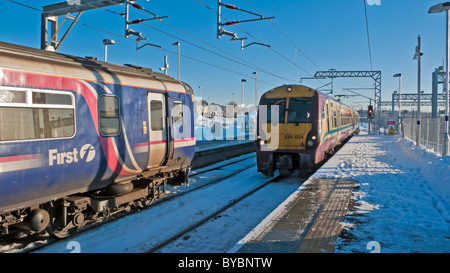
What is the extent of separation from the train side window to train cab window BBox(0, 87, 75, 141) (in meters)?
2.32

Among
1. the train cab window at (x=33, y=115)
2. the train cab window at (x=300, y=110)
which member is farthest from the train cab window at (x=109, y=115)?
the train cab window at (x=300, y=110)

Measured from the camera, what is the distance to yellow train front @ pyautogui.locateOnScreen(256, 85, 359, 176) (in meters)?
11.4

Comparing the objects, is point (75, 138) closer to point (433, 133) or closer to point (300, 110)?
point (300, 110)

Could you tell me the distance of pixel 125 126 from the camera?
6980 mm

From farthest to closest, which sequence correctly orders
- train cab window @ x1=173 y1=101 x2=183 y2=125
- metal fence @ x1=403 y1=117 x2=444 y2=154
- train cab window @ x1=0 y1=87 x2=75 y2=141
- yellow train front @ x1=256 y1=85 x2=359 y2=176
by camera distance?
metal fence @ x1=403 y1=117 x2=444 y2=154, yellow train front @ x1=256 y1=85 x2=359 y2=176, train cab window @ x1=173 y1=101 x2=183 y2=125, train cab window @ x1=0 y1=87 x2=75 y2=141

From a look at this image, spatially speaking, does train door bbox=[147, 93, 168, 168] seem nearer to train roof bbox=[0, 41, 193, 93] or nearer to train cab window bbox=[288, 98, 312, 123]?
train roof bbox=[0, 41, 193, 93]

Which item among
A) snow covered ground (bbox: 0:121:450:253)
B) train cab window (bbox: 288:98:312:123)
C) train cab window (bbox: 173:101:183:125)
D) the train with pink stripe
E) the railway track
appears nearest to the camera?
the train with pink stripe

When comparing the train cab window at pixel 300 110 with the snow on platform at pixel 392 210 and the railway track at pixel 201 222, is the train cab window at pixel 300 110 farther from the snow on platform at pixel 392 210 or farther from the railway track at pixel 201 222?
the railway track at pixel 201 222

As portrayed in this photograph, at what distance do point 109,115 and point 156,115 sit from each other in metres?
1.58

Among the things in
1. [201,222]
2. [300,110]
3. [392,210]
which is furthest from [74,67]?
[300,110]

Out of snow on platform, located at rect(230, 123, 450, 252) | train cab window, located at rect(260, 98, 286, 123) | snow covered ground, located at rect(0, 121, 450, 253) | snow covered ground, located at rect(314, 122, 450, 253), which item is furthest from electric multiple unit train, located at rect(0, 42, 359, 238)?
snow covered ground, located at rect(314, 122, 450, 253)

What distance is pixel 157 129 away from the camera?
8.05 metres

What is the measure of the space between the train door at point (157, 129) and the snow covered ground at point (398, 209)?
4517 millimetres
